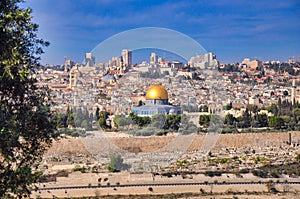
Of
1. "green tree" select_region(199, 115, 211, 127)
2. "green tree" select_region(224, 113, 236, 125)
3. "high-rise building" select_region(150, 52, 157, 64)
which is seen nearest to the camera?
"high-rise building" select_region(150, 52, 157, 64)

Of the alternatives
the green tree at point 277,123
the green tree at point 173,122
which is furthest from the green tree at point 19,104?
the green tree at point 277,123

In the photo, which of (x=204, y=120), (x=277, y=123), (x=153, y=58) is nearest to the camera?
(x=153, y=58)

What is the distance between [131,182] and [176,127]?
7.48 meters

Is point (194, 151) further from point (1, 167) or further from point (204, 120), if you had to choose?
point (1, 167)

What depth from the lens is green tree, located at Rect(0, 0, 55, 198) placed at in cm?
293

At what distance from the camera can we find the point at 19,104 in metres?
3.19

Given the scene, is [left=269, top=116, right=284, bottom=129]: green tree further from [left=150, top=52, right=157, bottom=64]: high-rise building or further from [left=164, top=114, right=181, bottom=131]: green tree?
[left=150, top=52, right=157, bottom=64]: high-rise building

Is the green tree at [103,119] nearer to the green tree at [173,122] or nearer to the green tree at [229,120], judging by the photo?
the green tree at [173,122]

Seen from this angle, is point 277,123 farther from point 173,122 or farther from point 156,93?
point 156,93

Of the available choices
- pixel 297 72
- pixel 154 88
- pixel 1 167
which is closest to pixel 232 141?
pixel 154 88

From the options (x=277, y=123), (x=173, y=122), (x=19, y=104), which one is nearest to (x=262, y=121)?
(x=277, y=123)

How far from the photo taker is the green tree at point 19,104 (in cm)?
293

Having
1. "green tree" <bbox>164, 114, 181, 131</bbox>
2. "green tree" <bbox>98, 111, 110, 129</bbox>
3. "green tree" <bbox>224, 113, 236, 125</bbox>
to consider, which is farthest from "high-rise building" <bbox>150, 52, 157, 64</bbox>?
"green tree" <bbox>224, 113, 236, 125</bbox>

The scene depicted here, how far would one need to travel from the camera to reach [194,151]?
13242 millimetres
